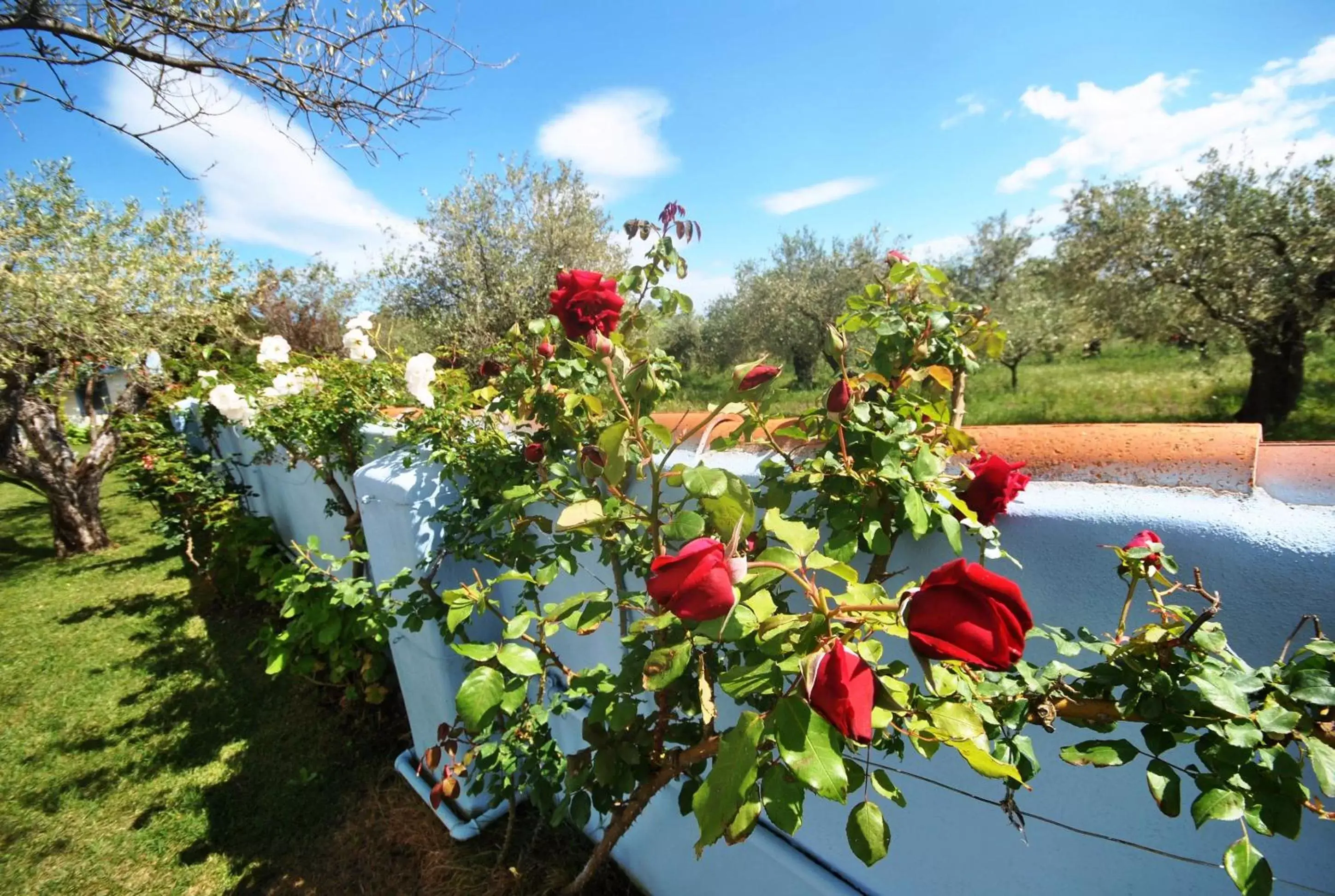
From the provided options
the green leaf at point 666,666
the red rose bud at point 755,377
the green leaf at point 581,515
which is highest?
the red rose bud at point 755,377

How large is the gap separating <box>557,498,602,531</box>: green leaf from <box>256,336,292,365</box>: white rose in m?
3.15

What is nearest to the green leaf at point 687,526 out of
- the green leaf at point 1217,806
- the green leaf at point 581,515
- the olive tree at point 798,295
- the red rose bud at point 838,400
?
the green leaf at point 581,515

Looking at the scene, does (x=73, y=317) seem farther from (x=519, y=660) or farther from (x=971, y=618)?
(x=971, y=618)

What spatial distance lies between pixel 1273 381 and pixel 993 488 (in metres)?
11.2

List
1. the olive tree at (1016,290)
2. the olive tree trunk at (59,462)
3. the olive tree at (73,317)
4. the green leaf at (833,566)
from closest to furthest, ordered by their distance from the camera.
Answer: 1. the green leaf at (833,566)
2. the olive tree at (73,317)
3. the olive tree trunk at (59,462)
4. the olive tree at (1016,290)

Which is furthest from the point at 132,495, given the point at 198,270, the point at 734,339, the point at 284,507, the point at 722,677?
the point at 734,339

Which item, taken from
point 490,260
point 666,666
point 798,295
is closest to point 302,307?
point 490,260

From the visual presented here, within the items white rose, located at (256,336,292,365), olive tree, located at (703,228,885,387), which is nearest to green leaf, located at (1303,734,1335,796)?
white rose, located at (256,336,292,365)

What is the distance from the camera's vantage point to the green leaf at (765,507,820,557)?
2.52ft

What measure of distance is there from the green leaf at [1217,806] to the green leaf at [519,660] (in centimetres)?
92

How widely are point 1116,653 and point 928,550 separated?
40 cm

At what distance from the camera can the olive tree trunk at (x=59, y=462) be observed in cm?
637

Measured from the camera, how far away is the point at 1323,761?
0.66 m

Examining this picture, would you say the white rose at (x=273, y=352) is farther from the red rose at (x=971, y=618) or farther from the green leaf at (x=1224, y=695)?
the green leaf at (x=1224, y=695)
